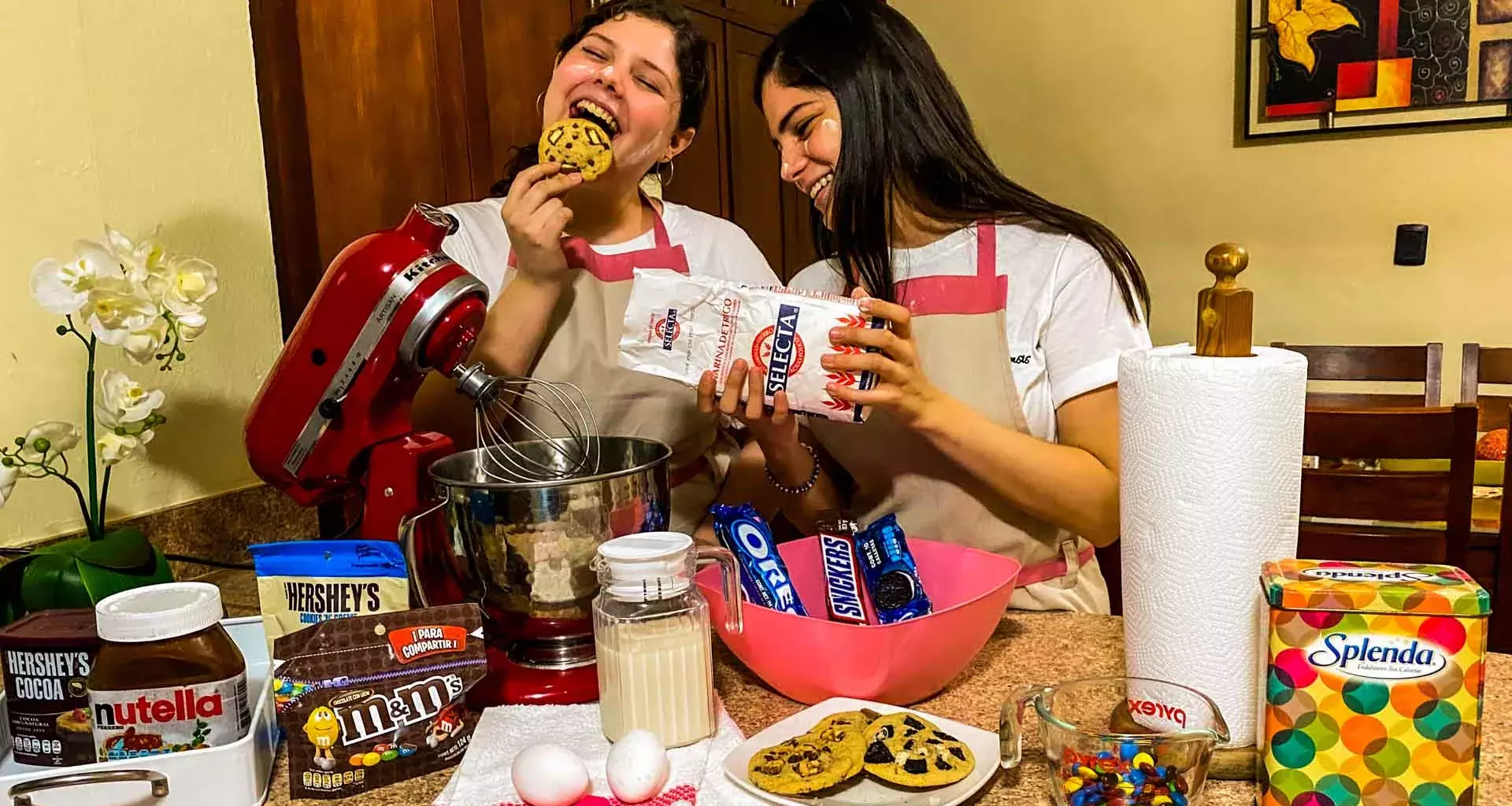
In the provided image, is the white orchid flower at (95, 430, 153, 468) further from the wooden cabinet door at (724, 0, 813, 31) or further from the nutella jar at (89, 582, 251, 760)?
the wooden cabinet door at (724, 0, 813, 31)

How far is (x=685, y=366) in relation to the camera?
1041mm

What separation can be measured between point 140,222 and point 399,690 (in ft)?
2.60

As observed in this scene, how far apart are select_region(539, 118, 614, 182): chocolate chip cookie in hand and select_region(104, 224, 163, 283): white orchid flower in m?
0.42

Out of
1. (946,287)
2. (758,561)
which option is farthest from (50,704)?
(946,287)

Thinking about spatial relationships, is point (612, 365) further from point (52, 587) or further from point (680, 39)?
point (52, 587)

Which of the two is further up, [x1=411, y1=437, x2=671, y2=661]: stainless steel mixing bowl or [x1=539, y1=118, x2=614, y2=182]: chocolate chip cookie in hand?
[x1=539, y1=118, x2=614, y2=182]: chocolate chip cookie in hand

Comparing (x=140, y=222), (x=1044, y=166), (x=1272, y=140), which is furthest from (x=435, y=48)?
(x=1272, y=140)

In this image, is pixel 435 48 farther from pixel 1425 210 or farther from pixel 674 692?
pixel 1425 210

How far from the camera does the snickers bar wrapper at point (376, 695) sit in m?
0.76

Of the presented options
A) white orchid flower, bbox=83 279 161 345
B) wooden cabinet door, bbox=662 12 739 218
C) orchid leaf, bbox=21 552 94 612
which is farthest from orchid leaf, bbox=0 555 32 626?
wooden cabinet door, bbox=662 12 739 218

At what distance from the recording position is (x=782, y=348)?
1.00 metres

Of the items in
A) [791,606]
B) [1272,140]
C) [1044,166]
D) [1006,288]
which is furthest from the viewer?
[1044,166]

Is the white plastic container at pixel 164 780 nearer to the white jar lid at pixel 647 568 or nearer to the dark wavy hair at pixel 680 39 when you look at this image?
the white jar lid at pixel 647 568

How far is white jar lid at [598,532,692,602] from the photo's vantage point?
2.53 feet
